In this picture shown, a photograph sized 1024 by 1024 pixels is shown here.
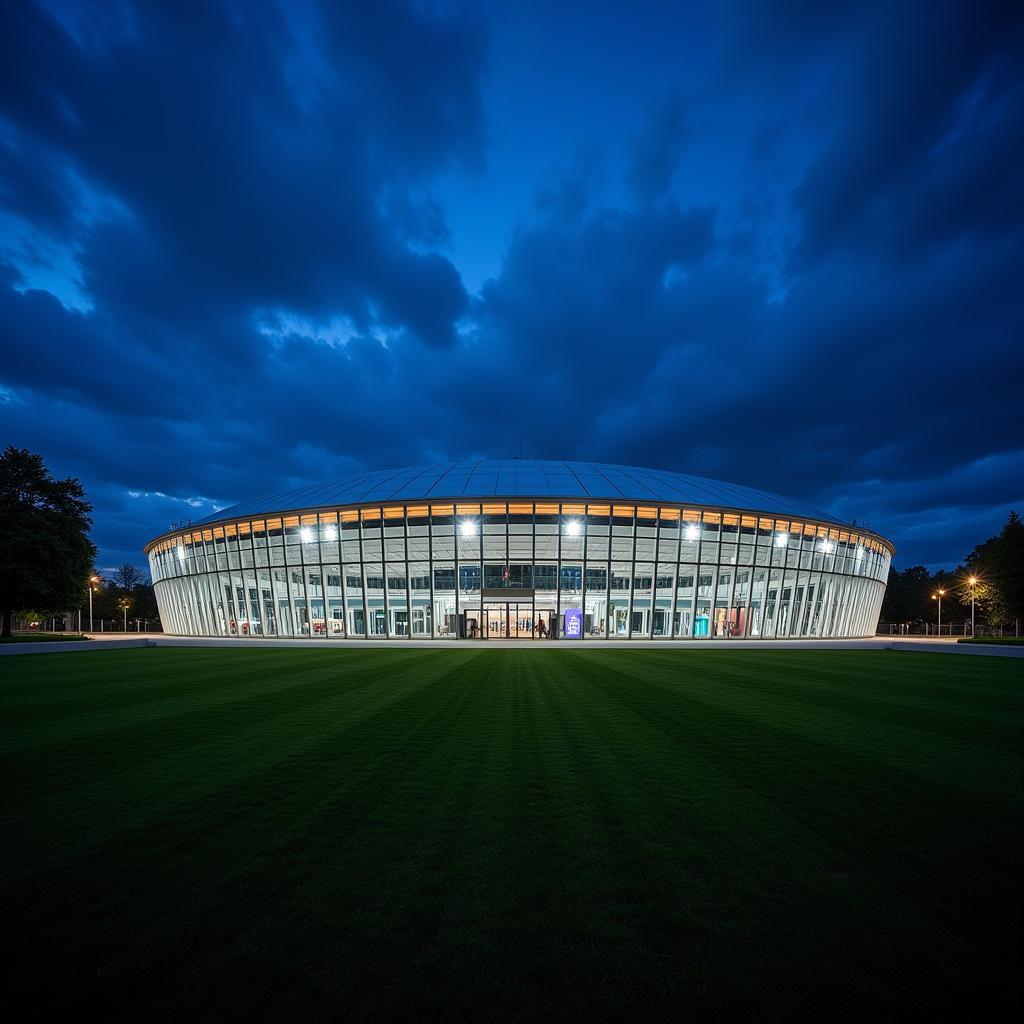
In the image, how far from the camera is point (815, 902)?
444 cm

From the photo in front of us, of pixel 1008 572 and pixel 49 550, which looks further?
pixel 1008 572

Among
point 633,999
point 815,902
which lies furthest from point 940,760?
point 633,999

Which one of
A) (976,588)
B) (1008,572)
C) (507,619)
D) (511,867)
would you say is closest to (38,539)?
(507,619)

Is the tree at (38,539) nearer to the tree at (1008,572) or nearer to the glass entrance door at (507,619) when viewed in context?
the glass entrance door at (507,619)

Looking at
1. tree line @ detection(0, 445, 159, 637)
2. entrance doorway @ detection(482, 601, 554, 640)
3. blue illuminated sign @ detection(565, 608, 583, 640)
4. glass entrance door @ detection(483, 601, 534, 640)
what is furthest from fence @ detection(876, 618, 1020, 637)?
tree line @ detection(0, 445, 159, 637)

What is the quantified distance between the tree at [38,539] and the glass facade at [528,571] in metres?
14.2

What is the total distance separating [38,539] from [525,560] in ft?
138

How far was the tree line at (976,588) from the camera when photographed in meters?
52.9

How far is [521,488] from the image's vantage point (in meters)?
47.7

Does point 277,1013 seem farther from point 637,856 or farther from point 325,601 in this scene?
point 325,601

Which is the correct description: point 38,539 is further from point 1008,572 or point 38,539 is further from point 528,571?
point 1008,572

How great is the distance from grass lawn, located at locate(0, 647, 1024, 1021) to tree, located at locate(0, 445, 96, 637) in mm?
45221

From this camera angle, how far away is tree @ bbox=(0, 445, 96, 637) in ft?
146

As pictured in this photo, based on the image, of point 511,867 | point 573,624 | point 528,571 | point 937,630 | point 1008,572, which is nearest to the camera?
point 511,867
